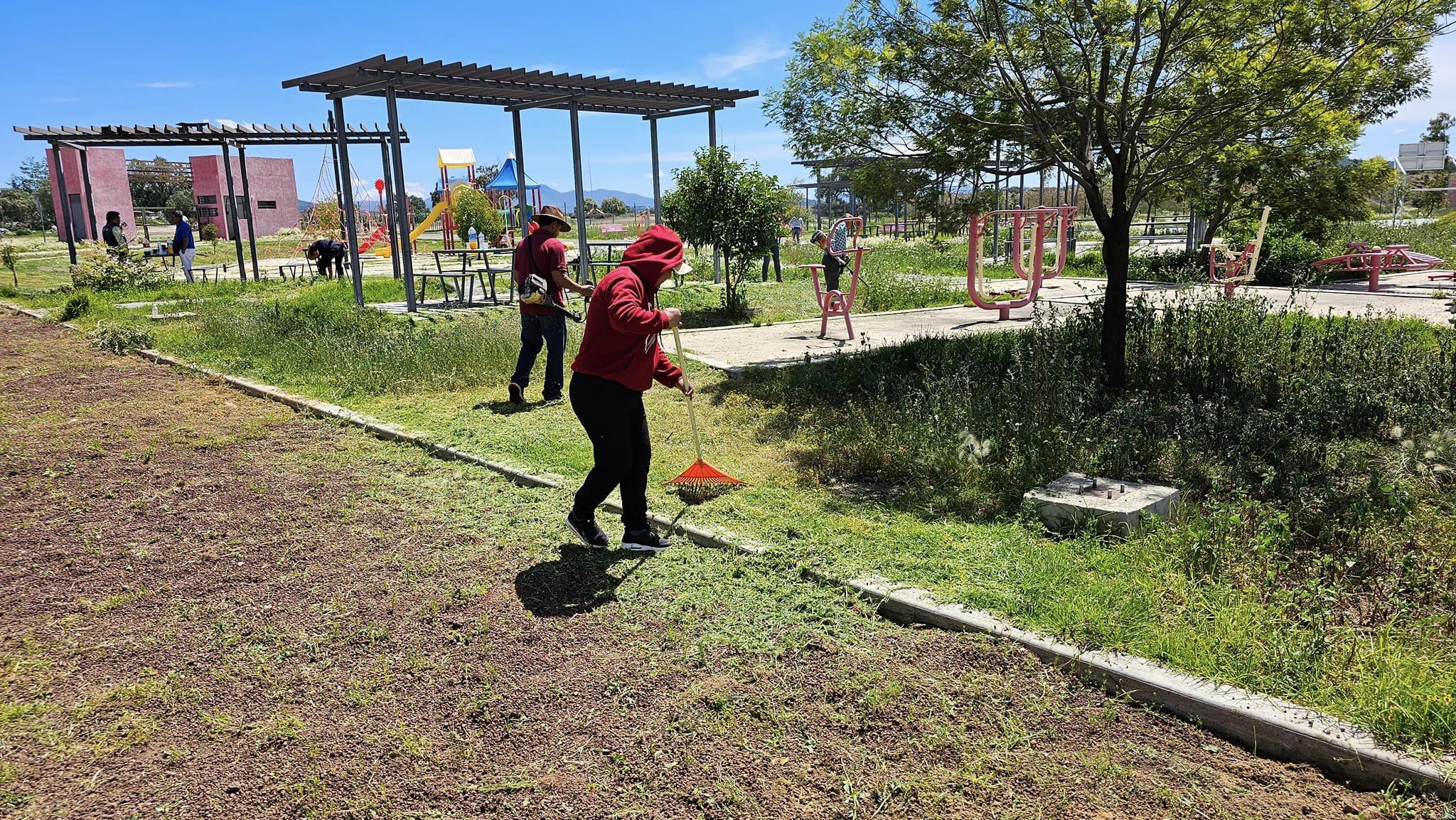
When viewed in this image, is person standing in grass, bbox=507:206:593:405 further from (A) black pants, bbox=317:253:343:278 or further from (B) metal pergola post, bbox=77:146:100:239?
(B) metal pergola post, bbox=77:146:100:239

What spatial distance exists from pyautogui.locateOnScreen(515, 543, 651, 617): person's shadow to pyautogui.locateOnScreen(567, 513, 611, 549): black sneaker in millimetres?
37

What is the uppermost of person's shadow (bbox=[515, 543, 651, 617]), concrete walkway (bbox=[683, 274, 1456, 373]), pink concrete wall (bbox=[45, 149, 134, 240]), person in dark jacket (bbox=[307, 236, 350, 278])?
pink concrete wall (bbox=[45, 149, 134, 240])

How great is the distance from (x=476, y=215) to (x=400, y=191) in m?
19.3

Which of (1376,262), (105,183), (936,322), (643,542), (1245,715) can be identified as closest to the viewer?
(1245,715)

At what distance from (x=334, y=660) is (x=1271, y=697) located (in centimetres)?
340

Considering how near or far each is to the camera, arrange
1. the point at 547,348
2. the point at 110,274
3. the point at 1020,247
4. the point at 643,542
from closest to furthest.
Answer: the point at 643,542 → the point at 547,348 → the point at 1020,247 → the point at 110,274

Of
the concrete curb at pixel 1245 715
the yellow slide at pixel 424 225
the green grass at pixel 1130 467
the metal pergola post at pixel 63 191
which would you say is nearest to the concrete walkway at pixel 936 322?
the green grass at pixel 1130 467

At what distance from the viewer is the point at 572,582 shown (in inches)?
165

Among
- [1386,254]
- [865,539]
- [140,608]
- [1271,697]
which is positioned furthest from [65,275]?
[1386,254]

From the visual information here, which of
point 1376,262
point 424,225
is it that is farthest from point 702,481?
point 424,225

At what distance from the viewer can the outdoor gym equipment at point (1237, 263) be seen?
41.0 ft

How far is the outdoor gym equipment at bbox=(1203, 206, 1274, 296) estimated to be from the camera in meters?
12.5

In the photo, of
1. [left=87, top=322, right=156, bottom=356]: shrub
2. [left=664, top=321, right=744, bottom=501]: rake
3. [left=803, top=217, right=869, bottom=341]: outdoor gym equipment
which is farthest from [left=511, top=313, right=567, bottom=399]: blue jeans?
[left=87, top=322, right=156, bottom=356]: shrub

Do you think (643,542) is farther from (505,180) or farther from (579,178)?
(505,180)
